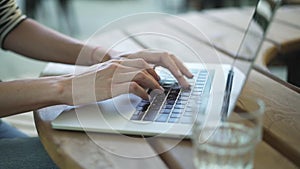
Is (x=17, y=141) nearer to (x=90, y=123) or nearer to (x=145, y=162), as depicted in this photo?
(x=90, y=123)

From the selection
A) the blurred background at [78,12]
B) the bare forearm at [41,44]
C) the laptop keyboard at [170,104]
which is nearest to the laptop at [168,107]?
the laptop keyboard at [170,104]

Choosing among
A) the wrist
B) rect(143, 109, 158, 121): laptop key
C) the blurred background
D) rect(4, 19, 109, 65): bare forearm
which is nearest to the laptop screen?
rect(143, 109, 158, 121): laptop key

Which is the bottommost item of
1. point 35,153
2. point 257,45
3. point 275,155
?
point 35,153

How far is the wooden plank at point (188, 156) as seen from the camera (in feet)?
2.15

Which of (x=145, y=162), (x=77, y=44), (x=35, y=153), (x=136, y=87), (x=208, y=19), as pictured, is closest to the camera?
(x=145, y=162)

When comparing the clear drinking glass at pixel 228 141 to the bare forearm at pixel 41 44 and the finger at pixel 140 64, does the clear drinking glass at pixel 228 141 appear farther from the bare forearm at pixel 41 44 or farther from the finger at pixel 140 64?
the bare forearm at pixel 41 44

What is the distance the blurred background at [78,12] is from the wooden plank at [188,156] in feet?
5.61

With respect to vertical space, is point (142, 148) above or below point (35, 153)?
above

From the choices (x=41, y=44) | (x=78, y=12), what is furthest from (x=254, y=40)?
(x=78, y=12)

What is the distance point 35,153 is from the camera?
37.1 inches

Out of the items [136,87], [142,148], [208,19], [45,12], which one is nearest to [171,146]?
[142,148]

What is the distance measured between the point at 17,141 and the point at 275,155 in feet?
1.86

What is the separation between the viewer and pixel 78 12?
4277 millimetres

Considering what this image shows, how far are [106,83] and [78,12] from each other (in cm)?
360
